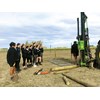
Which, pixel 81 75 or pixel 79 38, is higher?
pixel 79 38

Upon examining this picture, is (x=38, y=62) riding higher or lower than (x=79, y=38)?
lower

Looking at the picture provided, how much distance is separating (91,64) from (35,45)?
3989mm

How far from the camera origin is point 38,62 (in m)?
21.0

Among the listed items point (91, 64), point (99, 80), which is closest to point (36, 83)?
point (99, 80)

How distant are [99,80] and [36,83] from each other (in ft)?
8.91

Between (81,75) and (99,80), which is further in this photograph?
(81,75)
